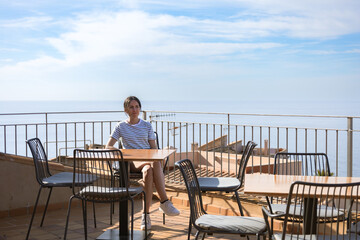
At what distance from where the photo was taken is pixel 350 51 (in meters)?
101

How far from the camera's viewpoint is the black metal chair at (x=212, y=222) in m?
2.72

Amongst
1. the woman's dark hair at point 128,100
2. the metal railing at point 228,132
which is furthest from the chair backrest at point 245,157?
the woman's dark hair at point 128,100

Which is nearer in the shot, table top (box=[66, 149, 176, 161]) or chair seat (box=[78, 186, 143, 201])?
chair seat (box=[78, 186, 143, 201])

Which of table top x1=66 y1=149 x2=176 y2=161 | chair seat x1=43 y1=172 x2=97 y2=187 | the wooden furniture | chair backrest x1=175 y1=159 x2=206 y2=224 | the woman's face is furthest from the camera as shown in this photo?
the woman's face

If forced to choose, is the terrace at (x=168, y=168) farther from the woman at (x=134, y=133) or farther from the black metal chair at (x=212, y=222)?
the black metal chair at (x=212, y=222)

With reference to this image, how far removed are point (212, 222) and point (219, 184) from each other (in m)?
1.14

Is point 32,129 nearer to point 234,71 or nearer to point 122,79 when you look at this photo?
point 234,71

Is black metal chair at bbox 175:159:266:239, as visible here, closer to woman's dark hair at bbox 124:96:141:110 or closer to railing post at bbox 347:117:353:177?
woman's dark hair at bbox 124:96:141:110

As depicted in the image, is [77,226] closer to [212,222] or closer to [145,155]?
[145,155]

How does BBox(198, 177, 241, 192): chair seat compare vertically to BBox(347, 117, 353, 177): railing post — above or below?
Result: below

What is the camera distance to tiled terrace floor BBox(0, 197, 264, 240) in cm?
440

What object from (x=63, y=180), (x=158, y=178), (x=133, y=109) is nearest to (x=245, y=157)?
(x=158, y=178)

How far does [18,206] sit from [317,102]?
505 feet

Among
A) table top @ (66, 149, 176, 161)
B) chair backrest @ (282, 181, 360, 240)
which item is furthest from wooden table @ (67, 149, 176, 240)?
chair backrest @ (282, 181, 360, 240)
